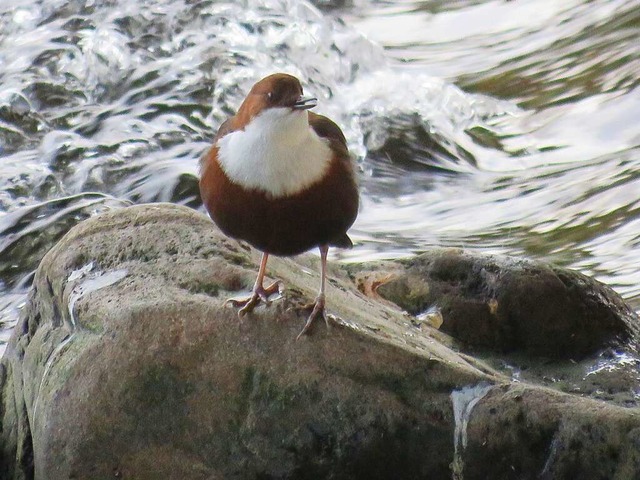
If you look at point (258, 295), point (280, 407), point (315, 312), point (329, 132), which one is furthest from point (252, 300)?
point (329, 132)

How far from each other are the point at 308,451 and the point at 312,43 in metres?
6.11

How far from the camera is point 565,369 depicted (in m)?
4.09

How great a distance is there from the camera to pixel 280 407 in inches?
128

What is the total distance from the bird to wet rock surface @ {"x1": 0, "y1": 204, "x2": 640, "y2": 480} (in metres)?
0.14

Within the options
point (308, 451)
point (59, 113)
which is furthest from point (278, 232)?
point (59, 113)

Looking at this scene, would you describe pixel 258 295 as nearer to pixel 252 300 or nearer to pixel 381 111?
pixel 252 300

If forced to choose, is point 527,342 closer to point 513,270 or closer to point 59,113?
point 513,270

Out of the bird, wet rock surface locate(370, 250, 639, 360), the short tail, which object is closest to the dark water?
wet rock surface locate(370, 250, 639, 360)

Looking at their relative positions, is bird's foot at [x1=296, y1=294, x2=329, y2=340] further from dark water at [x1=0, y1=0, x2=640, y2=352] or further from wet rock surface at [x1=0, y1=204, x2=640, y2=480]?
dark water at [x1=0, y1=0, x2=640, y2=352]

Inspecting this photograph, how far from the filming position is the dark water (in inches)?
253

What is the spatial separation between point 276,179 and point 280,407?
673 millimetres

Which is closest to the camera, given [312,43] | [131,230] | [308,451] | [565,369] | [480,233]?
[308,451]

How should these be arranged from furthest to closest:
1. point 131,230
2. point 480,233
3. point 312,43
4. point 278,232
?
point 312,43, point 480,233, point 131,230, point 278,232

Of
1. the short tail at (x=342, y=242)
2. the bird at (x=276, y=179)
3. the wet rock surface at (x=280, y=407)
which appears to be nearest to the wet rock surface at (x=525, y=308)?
the short tail at (x=342, y=242)
